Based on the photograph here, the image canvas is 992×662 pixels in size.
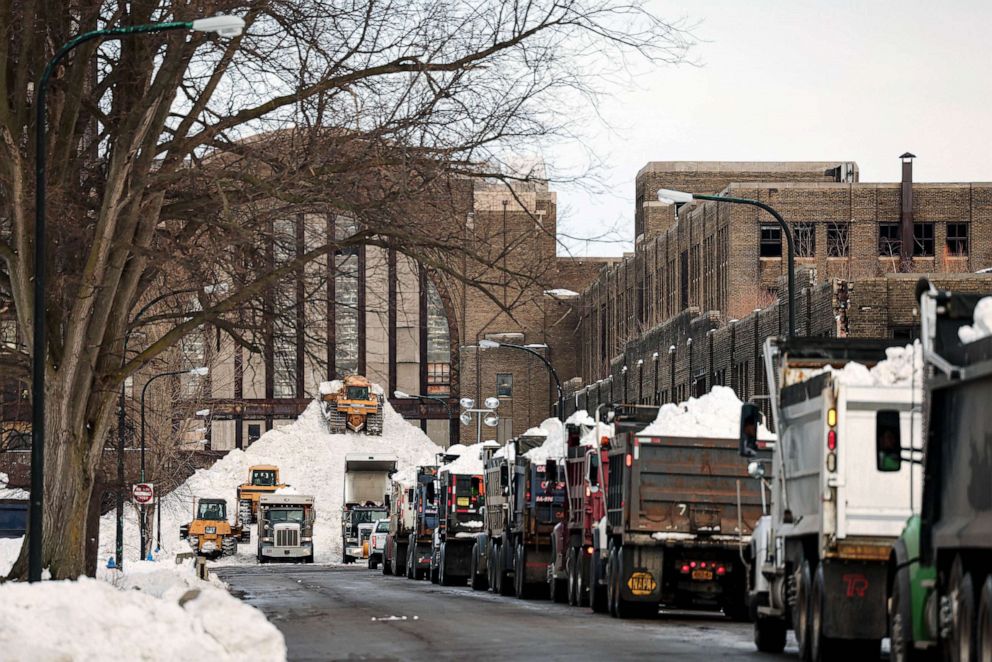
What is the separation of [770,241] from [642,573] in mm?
52886

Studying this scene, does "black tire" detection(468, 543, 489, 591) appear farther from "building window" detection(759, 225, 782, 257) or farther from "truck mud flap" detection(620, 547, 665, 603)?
"building window" detection(759, 225, 782, 257)

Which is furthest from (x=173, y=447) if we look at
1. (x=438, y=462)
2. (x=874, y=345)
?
(x=874, y=345)

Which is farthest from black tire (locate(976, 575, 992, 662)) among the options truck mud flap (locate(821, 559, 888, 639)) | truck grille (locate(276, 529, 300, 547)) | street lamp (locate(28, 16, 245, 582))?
truck grille (locate(276, 529, 300, 547))

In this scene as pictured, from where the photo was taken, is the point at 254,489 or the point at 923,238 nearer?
the point at 923,238

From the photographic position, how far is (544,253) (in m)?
31.9

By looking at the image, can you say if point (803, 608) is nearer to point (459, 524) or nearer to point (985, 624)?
point (985, 624)

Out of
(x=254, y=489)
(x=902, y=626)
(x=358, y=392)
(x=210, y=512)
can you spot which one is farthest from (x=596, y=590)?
(x=358, y=392)

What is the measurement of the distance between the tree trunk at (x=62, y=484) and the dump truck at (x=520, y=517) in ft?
36.8

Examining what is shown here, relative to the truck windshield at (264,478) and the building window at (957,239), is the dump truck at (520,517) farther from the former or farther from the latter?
the truck windshield at (264,478)

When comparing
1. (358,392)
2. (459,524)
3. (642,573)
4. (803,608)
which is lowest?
(459,524)

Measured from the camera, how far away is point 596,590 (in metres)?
32.0

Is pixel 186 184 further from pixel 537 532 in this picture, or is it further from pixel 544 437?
pixel 544 437

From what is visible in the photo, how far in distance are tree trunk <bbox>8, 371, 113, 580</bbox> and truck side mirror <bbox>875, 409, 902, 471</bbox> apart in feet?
53.8

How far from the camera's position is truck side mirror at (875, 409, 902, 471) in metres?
14.6
